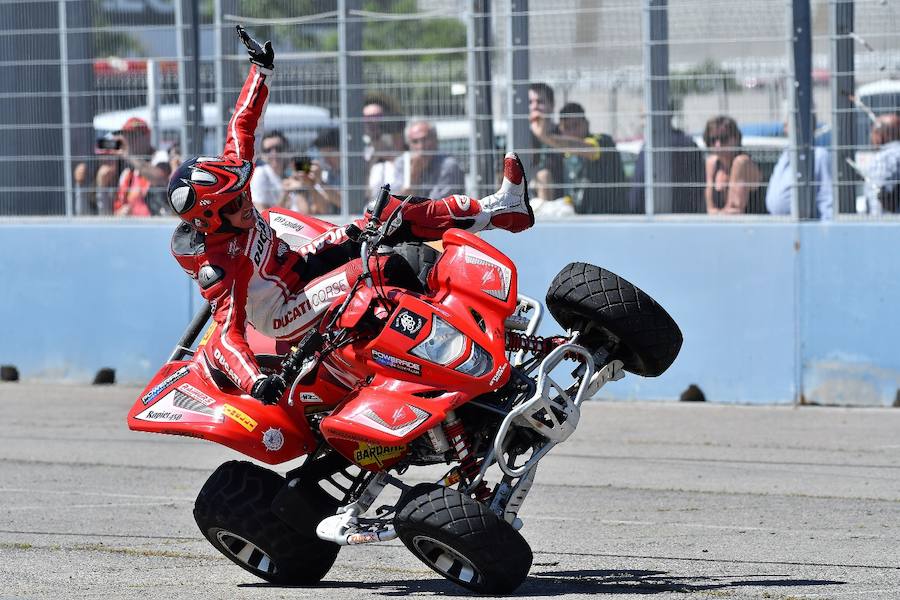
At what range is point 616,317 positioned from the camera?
18.9 feet

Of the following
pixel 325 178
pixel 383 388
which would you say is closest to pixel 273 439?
pixel 383 388

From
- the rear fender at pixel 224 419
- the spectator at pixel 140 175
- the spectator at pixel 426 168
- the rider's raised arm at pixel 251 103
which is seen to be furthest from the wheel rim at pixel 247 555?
the spectator at pixel 140 175

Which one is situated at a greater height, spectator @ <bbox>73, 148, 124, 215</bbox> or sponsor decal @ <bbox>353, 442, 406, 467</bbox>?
spectator @ <bbox>73, 148, 124, 215</bbox>

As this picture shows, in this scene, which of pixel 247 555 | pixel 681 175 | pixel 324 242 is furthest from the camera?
pixel 681 175

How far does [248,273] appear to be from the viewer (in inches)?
233

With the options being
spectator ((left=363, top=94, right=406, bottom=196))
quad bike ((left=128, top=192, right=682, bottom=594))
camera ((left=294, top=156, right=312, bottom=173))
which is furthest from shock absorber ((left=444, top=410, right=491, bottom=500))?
camera ((left=294, top=156, right=312, bottom=173))

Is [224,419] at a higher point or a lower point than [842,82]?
lower

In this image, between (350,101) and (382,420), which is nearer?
(382,420)

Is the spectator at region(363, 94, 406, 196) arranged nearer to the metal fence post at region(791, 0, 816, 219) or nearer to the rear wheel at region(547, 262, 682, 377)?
the metal fence post at region(791, 0, 816, 219)

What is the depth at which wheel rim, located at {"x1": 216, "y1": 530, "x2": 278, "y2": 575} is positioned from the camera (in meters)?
6.11

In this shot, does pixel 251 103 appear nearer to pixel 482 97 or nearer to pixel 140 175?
pixel 482 97

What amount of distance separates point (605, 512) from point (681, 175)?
152 inches

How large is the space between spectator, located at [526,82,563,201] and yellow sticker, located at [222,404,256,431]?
5.50m

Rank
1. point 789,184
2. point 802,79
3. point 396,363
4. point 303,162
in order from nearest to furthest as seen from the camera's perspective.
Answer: point 396,363, point 802,79, point 789,184, point 303,162
